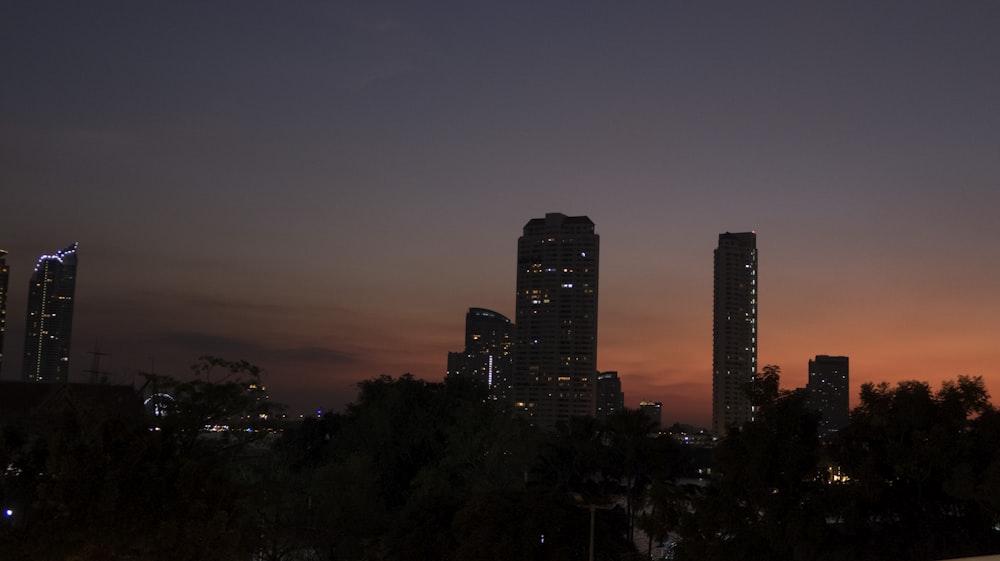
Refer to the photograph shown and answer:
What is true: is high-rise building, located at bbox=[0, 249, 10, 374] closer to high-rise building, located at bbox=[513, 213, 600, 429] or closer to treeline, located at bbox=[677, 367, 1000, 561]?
high-rise building, located at bbox=[513, 213, 600, 429]

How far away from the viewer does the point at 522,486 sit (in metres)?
38.8

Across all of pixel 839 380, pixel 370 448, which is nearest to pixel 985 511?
pixel 370 448

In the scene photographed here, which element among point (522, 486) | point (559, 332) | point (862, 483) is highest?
point (559, 332)

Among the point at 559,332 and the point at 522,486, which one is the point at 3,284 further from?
the point at 522,486

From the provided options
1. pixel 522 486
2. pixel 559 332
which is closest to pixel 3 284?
pixel 559 332

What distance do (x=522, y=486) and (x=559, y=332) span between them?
488ft

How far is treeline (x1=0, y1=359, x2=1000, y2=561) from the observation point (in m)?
18.4

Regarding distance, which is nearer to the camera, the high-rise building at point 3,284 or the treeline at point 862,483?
the treeline at point 862,483

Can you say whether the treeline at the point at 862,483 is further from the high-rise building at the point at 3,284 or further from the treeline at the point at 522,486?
the high-rise building at the point at 3,284

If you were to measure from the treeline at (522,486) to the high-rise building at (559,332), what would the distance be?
135m

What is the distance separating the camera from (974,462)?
25703mm

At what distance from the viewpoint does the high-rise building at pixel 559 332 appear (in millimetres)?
180375

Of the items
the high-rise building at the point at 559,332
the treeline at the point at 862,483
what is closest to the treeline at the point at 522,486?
the treeline at the point at 862,483

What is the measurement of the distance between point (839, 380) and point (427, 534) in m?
131
